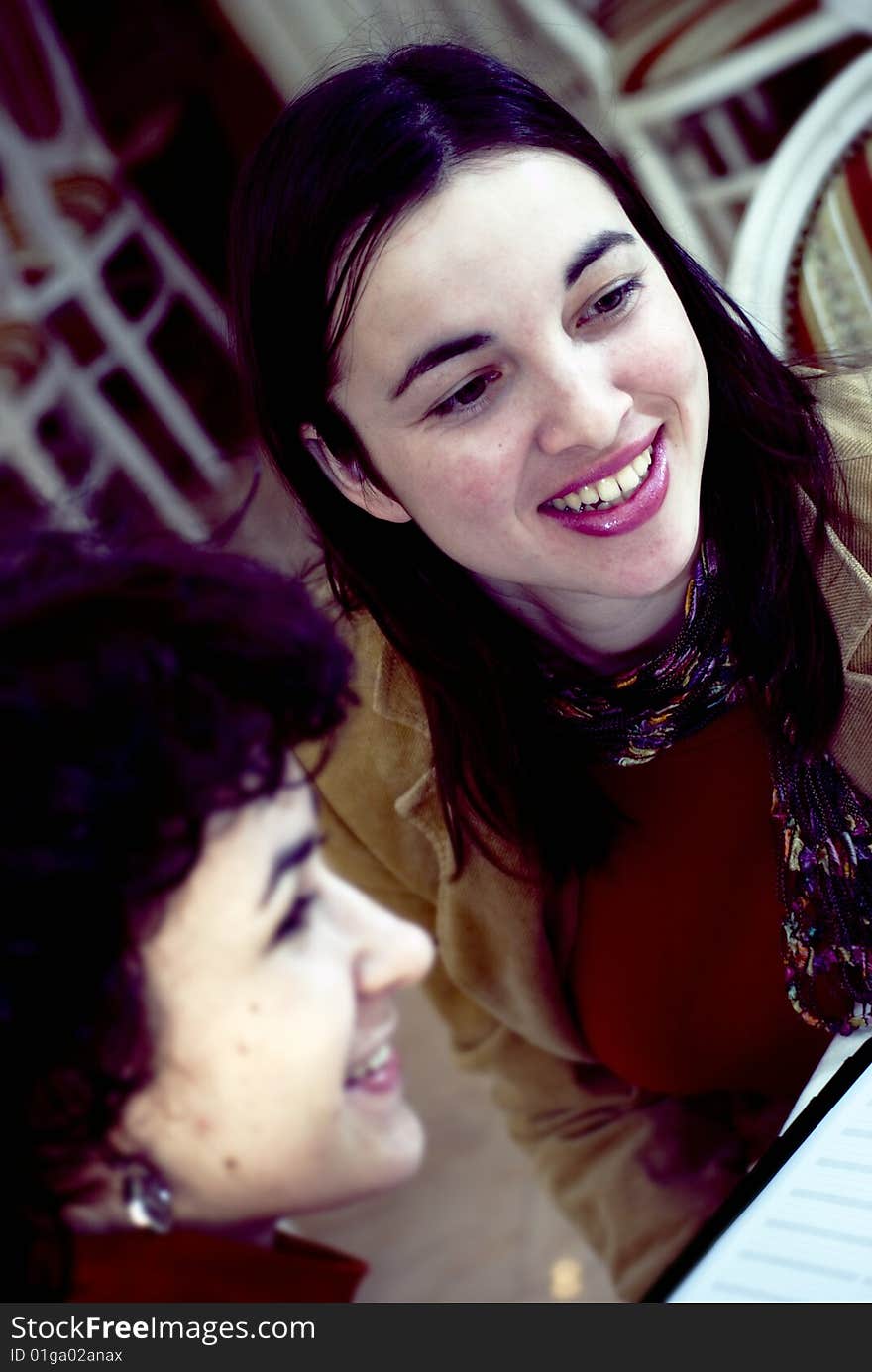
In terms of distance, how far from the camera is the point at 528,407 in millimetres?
972

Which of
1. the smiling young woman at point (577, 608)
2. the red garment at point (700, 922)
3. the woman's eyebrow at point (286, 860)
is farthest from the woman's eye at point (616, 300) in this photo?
the woman's eyebrow at point (286, 860)

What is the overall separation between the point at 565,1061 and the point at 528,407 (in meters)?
0.73

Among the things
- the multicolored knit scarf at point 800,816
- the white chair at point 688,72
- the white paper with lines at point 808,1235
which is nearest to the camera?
the white paper with lines at point 808,1235

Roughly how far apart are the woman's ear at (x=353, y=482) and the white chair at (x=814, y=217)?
554mm

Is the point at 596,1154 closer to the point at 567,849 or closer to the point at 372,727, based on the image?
the point at 567,849

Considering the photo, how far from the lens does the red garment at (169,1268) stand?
2.19ft

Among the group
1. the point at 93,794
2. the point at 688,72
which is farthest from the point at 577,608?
the point at 688,72

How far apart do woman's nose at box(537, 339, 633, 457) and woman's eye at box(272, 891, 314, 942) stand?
1.41 feet

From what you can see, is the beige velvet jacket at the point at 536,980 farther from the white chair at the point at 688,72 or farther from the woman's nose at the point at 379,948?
the white chair at the point at 688,72

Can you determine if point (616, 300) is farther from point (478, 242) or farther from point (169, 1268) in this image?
point (169, 1268)

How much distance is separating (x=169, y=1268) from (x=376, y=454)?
62cm

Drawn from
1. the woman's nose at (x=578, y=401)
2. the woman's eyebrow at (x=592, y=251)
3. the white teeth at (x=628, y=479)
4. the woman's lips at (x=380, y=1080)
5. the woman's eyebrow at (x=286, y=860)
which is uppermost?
the woman's eyebrow at (x=592, y=251)

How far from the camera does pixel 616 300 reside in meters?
0.99

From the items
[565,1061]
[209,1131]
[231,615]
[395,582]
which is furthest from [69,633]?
[565,1061]
